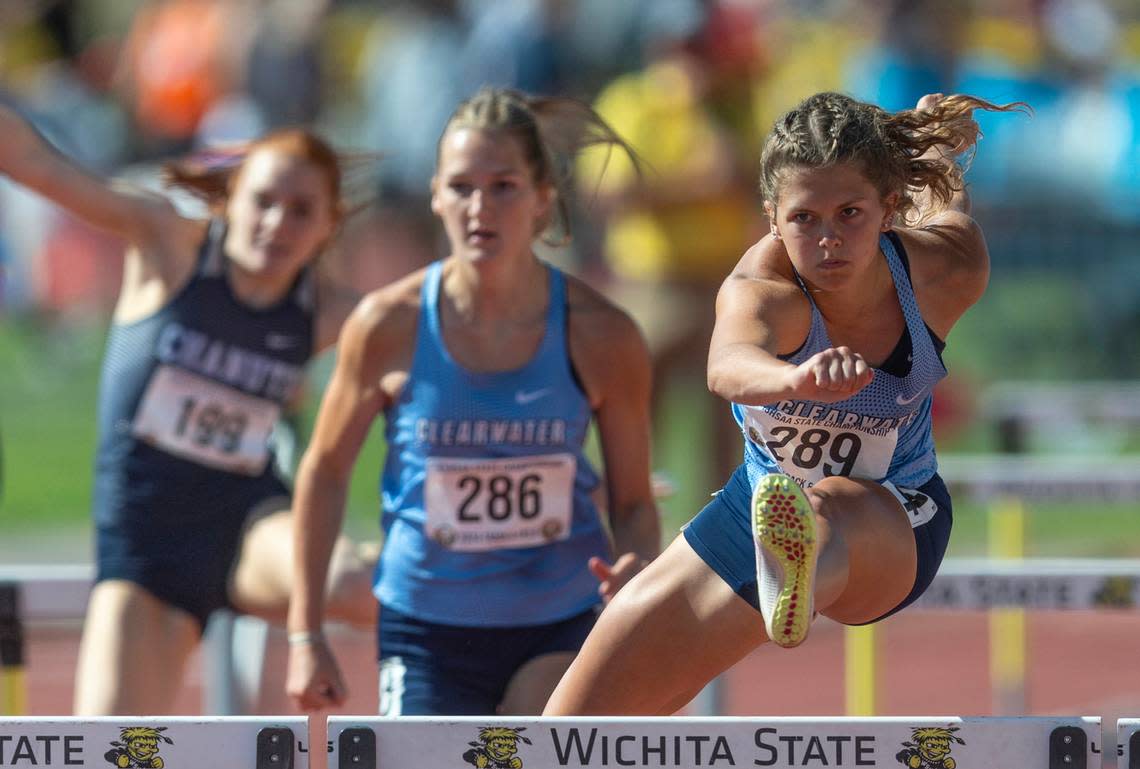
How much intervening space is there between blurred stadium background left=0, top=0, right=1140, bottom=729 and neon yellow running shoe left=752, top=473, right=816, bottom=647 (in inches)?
167

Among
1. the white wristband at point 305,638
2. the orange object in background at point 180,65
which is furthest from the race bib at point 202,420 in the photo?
the orange object in background at point 180,65

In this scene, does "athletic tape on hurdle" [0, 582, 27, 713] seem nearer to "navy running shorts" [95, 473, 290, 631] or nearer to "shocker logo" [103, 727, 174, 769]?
"navy running shorts" [95, 473, 290, 631]

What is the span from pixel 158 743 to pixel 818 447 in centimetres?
120

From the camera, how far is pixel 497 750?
2.93 meters

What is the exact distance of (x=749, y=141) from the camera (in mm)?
8461

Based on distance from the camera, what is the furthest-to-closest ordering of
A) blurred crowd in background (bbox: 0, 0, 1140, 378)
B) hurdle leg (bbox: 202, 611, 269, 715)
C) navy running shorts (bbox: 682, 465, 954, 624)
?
blurred crowd in background (bbox: 0, 0, 1140, 378) < hurdle leg (bbox: 202, 611, 269, 715) < navy running shorts (bbox: 682, 465, 954, 624)

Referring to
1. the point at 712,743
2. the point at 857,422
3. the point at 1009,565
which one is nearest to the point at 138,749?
the point at 712,743

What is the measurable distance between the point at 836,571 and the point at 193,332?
221 centimetres

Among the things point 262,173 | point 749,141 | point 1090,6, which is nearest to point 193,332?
point 262,173

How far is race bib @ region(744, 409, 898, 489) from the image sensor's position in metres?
3.36

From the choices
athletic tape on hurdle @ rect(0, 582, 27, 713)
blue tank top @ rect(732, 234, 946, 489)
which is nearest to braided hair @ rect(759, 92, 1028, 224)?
blue tank top @ rect(732, 234, 946, 489)

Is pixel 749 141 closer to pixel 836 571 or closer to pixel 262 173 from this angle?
pixel 262 173

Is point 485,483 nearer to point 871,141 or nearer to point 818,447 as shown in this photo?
point 818,447

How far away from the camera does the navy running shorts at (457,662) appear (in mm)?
4086
